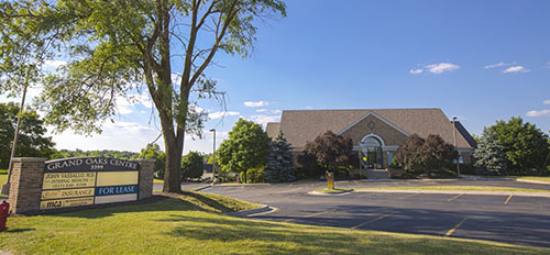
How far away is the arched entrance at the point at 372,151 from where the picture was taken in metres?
37.3

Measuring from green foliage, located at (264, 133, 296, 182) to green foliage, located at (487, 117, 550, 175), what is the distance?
2274 cm

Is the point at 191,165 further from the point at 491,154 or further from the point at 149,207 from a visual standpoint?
the point at 491,154

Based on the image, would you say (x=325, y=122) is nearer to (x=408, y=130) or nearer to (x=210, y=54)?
(x=408, y=130)

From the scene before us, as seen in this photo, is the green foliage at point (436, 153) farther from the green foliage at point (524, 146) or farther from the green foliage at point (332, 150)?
the green foliage at point (524, 146)

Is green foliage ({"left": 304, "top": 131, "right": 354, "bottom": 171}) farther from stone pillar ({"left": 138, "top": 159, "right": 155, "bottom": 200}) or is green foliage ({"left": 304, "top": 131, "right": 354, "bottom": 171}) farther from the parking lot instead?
stone pillar ({"left": 138, "top": 159, "right": 155, "bottom": 200})

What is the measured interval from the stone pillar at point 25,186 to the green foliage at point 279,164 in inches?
953

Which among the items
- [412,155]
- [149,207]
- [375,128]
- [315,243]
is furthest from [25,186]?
[375,128]

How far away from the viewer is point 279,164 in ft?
109

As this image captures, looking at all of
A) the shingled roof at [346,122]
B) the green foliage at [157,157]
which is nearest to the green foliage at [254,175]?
the shingled roof at [346,122]

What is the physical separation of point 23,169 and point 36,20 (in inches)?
182

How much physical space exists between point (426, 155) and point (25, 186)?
29.8m

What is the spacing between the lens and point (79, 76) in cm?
1234

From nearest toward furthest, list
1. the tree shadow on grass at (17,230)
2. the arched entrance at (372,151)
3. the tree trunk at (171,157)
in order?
the tree shadow on grass at (17,230), the tree trunk at (171,157), the arched entrance at (372,151)

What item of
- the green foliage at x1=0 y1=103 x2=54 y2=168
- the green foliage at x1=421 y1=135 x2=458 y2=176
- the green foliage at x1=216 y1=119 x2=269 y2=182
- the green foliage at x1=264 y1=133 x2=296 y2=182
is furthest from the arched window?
the green foliage at x1=0 y1=103 x2=54 y2=168
